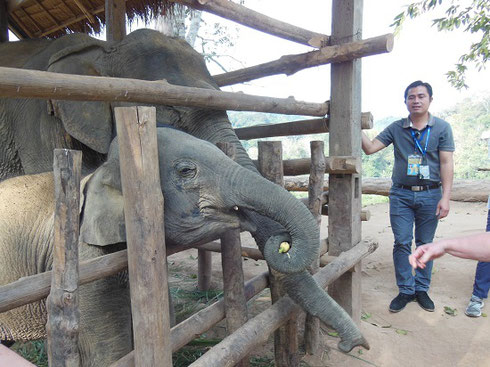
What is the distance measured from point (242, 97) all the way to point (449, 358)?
8.09ft

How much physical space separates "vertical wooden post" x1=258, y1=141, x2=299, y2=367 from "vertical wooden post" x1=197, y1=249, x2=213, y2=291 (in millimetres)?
1837

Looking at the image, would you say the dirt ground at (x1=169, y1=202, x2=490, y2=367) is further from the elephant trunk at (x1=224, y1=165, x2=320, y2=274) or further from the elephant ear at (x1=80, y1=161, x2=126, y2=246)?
the elephant ear at (x1=80, y1=161, x2=126, y2=246)

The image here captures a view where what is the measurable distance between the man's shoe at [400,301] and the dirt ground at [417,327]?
5cm

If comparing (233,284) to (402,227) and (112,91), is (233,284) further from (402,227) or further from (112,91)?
(402,227)

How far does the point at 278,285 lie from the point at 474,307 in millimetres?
2339

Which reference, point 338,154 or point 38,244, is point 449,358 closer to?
point 338,154

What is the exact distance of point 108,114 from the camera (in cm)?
269

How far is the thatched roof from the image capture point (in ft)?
14.7

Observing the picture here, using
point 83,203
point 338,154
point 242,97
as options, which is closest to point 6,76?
point 83,203

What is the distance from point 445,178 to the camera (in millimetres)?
3543


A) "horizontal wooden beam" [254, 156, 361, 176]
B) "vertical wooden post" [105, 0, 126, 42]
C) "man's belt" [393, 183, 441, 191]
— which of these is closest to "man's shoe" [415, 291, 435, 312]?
"man's belt" [393, 183, 441, 191]

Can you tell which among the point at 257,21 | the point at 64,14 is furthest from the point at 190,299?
the point at 64,14

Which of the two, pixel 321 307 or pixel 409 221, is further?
→ pixel 409 221

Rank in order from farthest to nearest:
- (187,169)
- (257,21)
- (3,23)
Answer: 1. (3,23)
2. (257,21)
3. (187,169)
